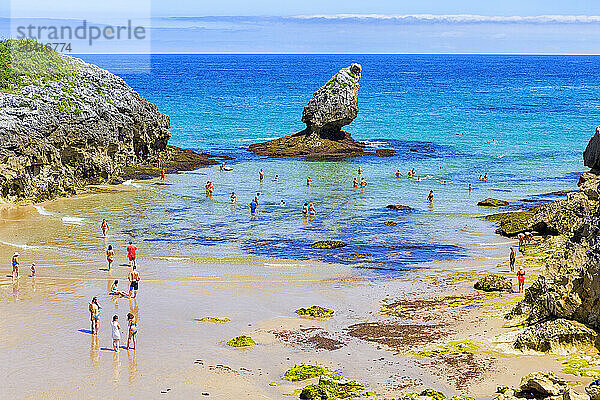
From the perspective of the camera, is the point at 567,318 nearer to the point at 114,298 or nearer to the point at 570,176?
the point at 114,298

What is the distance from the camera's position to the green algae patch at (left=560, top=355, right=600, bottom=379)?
17761 millimetres

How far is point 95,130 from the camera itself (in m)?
48.4

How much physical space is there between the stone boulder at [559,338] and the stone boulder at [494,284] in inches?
264

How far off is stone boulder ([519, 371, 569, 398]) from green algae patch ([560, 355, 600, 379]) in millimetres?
1795

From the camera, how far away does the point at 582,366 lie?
718 inches

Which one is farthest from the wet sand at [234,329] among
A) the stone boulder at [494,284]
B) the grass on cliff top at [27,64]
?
Result: the grass on cliff top at [27,64]

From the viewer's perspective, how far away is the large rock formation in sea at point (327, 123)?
65.2m

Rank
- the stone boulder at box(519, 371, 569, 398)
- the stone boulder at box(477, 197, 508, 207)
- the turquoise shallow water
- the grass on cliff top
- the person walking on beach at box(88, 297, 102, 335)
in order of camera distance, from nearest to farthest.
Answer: the stone boulder at box(519, 371, 569, 398) → the person walking on beach at box(88, 297, 102, 335) → the turquoise shallow water → the stone boulder at box(477, 197, 508, 207) → the grass on cliff top

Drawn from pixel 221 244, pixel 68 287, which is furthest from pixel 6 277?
pixel 221 244

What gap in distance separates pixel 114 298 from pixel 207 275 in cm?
467

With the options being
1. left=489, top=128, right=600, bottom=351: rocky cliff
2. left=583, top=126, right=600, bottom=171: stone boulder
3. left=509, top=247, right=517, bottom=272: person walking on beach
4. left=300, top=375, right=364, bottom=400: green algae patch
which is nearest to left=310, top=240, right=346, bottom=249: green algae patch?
left=509, top=247, right=517, bottom=272: person walking on beach

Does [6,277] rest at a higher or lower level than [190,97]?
lower

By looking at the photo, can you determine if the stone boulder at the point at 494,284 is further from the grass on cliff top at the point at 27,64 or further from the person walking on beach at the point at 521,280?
the grass on cliff top at the point at 27,64

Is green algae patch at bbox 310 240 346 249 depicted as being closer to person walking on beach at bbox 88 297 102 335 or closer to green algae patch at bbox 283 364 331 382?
person walking on beach at bbox 88 297 102 335
